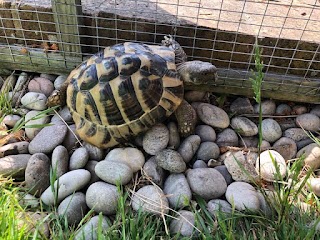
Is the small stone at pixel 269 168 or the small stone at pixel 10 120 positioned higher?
the small stone at pixel 269 168

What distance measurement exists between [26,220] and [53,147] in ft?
1.69

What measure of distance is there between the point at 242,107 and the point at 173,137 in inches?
22.6

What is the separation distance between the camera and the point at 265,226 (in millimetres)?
1797

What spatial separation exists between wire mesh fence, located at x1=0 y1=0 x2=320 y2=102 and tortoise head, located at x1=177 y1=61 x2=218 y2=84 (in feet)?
0.76

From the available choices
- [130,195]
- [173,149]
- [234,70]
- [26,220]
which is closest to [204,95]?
[234,70]

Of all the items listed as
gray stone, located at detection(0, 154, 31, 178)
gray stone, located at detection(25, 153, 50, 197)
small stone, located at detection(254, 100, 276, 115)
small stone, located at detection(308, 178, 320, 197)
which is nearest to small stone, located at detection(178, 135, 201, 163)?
small stone, located at detection(254, 100, 276, 115)

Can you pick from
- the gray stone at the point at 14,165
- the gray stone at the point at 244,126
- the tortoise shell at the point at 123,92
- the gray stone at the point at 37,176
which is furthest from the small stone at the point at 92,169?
the gray stone at the point at 244,126

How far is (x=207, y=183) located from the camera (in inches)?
77.5

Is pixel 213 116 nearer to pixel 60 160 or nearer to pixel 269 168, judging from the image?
pixel 269 168

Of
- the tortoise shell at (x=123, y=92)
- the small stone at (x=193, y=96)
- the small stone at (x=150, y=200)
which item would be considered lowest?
the small stone at (x=150, y=200)

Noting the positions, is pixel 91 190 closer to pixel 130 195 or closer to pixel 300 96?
pixel 130 195

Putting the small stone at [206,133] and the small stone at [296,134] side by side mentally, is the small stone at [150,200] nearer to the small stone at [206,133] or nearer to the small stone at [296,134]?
the small stone at [206,133]

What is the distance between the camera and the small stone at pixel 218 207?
73.7 inches

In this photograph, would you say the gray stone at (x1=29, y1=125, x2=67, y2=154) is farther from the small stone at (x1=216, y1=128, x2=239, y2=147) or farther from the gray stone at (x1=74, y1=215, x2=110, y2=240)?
the small stone at (x1=216, y1=128, x2=239, y2=147)
